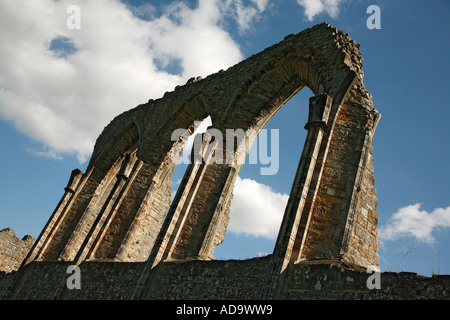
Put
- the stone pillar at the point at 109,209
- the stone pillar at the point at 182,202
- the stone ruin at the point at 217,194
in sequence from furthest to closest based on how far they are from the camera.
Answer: the stone pillar at the point at 109,209, the stone pillar at the point at 182,202, the stone ruin at the point at 217,194

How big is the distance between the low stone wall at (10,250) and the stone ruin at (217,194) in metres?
5.28

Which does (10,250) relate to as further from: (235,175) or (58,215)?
(235,175)

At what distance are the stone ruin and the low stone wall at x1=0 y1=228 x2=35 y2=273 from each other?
5275 mm

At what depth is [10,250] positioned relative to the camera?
55.8ft

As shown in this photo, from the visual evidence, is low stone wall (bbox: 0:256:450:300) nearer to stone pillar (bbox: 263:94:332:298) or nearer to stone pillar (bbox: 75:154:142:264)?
stone pillar (bbox: 263:94:332:298)

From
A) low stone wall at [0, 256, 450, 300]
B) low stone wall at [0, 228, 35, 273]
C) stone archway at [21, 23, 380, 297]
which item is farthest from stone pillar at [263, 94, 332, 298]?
low stone wall at [0, 228, 35, 273]

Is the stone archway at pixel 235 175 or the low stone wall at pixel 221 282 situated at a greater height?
the stone archway at pixel 235 175

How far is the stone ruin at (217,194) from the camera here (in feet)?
20.2

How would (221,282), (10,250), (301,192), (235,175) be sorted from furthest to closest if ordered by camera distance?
(10,250) → (235,175) → (221,282) → (301,192)

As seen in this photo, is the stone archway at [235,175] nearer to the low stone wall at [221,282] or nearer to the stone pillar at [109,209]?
the stone pillar at [109,209]

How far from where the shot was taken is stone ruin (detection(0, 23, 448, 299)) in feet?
20.2

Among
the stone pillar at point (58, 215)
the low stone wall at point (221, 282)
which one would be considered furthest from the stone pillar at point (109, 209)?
the stone pillar at point (58, 215)

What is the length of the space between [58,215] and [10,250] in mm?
5594

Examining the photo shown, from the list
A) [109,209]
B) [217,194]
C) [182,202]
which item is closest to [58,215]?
[109,209]
